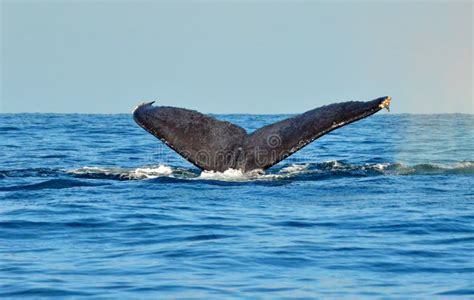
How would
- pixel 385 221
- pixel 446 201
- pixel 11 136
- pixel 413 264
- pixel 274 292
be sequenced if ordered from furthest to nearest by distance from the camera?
pixel 11 136, pixel 446 201, pixel 385 221, pixel 413 264, pixel 274 292

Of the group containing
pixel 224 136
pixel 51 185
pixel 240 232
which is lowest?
pixel 240 232

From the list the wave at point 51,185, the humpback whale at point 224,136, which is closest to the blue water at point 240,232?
the wave at point 51,185

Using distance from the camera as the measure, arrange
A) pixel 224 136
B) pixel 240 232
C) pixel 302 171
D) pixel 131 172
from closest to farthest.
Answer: pixel 240 232, pixel 224 136, pixel 302 171, pixel 131 172

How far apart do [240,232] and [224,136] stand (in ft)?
10.3

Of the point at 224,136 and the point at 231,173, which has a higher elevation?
the point at 224,136

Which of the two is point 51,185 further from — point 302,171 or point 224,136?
point 302,171

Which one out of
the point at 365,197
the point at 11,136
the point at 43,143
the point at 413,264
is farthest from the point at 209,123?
the point at 11,136

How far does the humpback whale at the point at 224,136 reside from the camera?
43.8ft

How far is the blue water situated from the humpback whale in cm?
26

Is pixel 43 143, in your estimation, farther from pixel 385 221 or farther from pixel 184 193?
pixel 385 221

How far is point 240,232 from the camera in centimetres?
1098

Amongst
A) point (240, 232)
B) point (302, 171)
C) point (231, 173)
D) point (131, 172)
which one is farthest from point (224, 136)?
point (240, 232)

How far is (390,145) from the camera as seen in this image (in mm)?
25422

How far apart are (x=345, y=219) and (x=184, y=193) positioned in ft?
8.20
